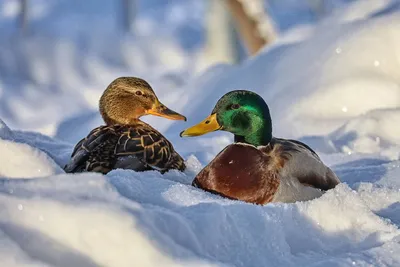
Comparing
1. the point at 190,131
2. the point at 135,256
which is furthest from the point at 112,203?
the point at 190,131

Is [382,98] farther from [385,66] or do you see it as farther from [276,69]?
[276,69]

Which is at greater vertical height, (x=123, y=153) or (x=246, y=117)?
(x=246, y=117)

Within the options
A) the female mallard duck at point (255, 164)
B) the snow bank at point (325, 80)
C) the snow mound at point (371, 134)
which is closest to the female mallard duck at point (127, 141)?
the female mallard duck at point (255, 164)

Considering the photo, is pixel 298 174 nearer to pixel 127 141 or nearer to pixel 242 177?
pixel 242 177

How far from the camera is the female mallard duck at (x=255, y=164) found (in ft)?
12.8

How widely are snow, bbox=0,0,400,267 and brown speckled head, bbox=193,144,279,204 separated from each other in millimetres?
130

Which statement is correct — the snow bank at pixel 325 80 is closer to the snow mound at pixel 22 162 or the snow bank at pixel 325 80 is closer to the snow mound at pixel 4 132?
the snow mound at pixel 4 132

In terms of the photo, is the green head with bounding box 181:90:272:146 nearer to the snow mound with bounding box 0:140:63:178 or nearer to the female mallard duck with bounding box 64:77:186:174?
the female mallard duck with bounding box 64:77:186:174

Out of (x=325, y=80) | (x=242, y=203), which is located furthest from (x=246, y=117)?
(x=325, y=80)

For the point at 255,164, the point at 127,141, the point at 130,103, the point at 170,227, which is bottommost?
the point at 170,227

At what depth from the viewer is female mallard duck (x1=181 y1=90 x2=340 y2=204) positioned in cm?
389

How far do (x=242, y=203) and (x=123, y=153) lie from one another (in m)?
1.08

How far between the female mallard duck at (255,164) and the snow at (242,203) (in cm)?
17

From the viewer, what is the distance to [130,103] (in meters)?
4.82
